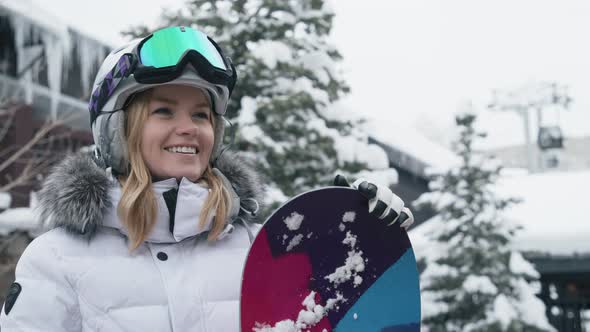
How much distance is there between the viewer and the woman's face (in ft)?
5.50

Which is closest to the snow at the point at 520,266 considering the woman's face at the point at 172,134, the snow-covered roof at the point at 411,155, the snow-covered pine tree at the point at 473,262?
the snow-covered pine tree at the point at 473,262

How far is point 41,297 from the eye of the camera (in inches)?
57.4

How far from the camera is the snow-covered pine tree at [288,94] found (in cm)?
569

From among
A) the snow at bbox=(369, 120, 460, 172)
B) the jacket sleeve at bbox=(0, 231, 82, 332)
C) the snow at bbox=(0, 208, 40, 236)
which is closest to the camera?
the jacket sleeve at bbox=(0, 231, 82, 332)

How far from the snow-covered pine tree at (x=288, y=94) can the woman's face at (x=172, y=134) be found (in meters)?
3.70

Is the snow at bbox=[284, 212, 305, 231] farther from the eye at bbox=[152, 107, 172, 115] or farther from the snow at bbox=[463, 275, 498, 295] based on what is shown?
the snow at bbox=[463, 275, 498, 295]

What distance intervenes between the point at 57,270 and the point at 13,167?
8.44m

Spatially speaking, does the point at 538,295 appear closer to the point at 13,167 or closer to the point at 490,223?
the point at 490,223

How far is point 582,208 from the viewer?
388 inches

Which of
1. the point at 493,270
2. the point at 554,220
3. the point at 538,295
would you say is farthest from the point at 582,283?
the point at 493,270

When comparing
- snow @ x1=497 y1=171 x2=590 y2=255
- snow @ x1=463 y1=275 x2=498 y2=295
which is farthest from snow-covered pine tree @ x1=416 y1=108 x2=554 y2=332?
snow @ x1=497 y1=171 x2=590 y2=255

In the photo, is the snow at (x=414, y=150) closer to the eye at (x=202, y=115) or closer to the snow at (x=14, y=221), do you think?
the snow at (x=14, y=221)

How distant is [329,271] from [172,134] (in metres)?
0.59

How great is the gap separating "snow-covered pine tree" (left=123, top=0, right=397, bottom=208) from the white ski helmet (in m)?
3.68
